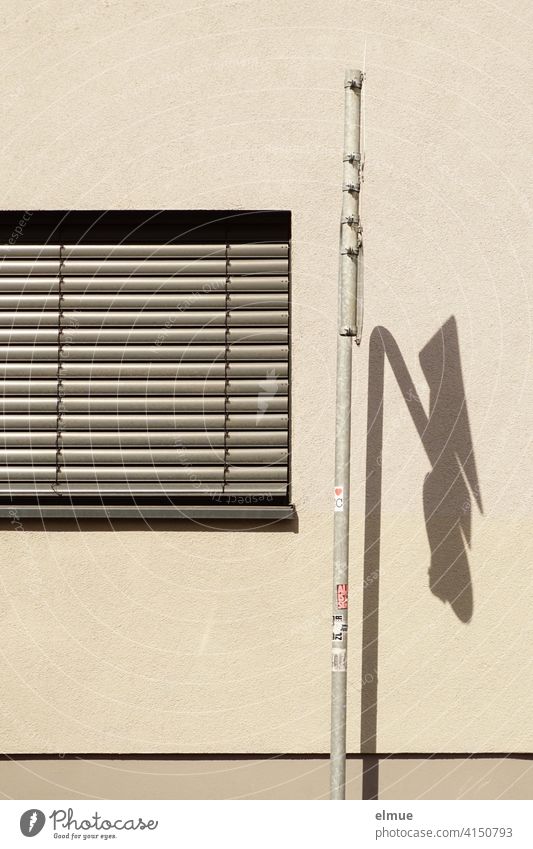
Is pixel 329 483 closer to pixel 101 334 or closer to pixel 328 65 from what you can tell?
pixel 101 334

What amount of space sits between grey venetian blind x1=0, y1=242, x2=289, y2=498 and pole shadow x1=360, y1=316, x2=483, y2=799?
0.62 m

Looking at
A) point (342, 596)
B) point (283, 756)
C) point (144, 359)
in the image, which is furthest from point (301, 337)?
point (283, 756)

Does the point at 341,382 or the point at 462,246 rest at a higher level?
the point at 462,246

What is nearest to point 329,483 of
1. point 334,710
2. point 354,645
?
point 354,645

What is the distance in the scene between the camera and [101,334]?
5832 millimetres

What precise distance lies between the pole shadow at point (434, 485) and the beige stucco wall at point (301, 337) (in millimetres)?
60

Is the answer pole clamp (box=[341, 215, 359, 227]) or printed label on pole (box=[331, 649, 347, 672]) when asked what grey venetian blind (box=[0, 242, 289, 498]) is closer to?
pole clamp (box=[341, 215, 359, 227])

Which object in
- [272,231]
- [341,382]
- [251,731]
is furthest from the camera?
[272,231]

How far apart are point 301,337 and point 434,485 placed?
4.22 ft

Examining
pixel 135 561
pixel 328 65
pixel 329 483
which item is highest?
pixel 328 65

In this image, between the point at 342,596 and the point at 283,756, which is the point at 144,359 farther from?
the point at 283,756

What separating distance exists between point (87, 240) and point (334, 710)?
345 centimetres

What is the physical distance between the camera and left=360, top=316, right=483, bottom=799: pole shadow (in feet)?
18.0

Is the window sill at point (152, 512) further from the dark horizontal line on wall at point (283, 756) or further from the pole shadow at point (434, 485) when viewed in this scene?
the dark horizontal line on wall at point (283, 756)
